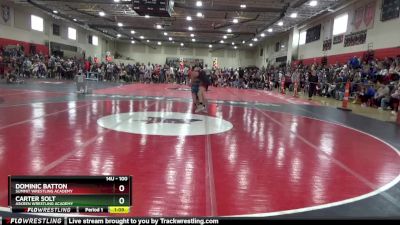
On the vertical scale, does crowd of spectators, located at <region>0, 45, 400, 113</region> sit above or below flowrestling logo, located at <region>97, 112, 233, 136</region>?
above

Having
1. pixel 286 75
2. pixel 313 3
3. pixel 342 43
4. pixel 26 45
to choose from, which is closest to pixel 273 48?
pixel 286 75

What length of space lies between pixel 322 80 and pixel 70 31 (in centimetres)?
2831

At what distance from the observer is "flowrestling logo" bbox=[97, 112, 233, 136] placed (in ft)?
24.5

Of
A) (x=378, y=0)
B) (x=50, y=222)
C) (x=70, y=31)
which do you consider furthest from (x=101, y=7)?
(x=50, y=222)

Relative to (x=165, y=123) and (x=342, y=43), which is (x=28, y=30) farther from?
(x=165, y=123)

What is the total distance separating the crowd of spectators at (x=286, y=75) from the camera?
16.2 metres

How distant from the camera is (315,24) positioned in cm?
2952

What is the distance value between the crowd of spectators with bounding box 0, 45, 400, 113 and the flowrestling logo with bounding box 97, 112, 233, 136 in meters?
5.10

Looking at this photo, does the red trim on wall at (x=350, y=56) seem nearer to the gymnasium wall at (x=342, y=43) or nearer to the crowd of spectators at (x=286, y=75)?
the gymnasium wall at (x=342, y=43)
